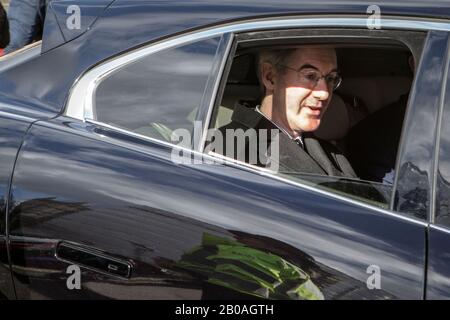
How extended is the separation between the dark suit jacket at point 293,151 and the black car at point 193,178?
0.06m

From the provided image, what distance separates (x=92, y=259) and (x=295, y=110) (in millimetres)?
905

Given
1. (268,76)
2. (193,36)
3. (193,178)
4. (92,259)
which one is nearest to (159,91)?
(193,36)

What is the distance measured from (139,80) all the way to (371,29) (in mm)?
691

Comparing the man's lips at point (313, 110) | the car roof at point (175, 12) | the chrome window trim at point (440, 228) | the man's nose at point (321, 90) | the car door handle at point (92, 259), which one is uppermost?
the car roof at point (175, 12)

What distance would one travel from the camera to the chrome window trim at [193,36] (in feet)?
7.61

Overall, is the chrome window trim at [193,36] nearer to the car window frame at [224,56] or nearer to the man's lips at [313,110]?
the car window frame at [224,56]

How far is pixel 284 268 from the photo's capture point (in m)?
2.15

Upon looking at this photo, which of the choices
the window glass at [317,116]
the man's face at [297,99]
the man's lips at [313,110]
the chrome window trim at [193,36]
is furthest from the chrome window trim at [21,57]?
the man's lips at [313,110]

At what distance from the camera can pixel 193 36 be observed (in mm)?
2490

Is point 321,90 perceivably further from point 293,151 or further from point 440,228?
point 440,228

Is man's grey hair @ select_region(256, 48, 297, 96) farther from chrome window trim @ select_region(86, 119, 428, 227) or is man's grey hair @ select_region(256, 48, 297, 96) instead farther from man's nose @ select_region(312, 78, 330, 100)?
chrome window trim @ select_region(86, 119, 428, 227)

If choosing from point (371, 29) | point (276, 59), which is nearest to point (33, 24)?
point (276, 59)

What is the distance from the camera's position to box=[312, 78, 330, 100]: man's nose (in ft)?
9.23
